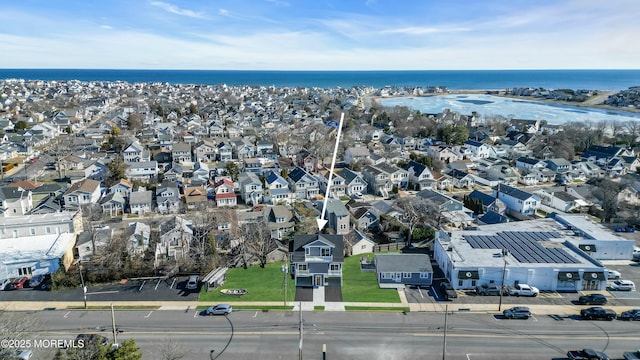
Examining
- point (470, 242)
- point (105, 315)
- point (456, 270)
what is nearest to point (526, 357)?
point (456, 270)

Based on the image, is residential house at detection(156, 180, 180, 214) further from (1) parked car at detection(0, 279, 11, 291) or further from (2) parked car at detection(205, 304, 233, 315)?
(2) parked car at detection(205, 304, 233, 315)

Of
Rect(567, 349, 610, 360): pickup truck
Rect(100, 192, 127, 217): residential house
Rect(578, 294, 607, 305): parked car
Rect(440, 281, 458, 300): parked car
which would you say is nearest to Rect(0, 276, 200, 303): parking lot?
Rect(100, 192, 127, 217): residential house

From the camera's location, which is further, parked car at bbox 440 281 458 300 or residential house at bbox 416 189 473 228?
residential house at bbox 416 189 473 228

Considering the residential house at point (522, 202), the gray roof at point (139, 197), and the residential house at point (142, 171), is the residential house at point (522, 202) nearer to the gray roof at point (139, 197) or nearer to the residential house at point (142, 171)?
the gray roof at point (139, 197)

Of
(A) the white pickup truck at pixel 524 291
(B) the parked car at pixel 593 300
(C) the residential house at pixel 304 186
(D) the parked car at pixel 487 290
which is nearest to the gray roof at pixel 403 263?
(D) the parked car at pixel 487 290

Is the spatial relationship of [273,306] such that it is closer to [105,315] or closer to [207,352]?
[207,352]

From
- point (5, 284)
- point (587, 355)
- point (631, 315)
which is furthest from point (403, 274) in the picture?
point (5, 284)
